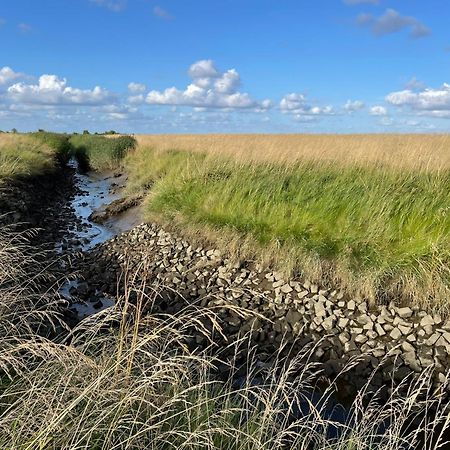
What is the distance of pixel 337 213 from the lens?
9859 millimetres

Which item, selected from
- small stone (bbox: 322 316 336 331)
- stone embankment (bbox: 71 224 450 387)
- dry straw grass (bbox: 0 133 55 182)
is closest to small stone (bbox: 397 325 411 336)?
stone embankment (bbox: 71 224 450 387)

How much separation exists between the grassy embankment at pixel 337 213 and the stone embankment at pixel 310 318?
1.34ft

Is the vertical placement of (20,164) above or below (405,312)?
above

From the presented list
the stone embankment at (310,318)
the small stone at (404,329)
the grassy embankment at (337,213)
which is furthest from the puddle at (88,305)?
the small stone at (404,329)

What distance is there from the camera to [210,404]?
4.23 metres

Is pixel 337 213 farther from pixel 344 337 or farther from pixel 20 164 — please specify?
pixel 20 164

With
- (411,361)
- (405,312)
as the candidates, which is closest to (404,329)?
(405,312)

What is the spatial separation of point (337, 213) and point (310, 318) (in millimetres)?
2899

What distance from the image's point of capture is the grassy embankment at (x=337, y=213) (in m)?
8.11

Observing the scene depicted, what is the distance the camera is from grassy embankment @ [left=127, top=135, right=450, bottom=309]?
811 centimetres

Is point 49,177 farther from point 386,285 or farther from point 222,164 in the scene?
point 386,285

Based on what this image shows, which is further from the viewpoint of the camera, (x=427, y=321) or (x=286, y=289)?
(x=286, y=289)

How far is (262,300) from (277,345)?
4.27 feet

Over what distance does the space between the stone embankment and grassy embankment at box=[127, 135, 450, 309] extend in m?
0.41
